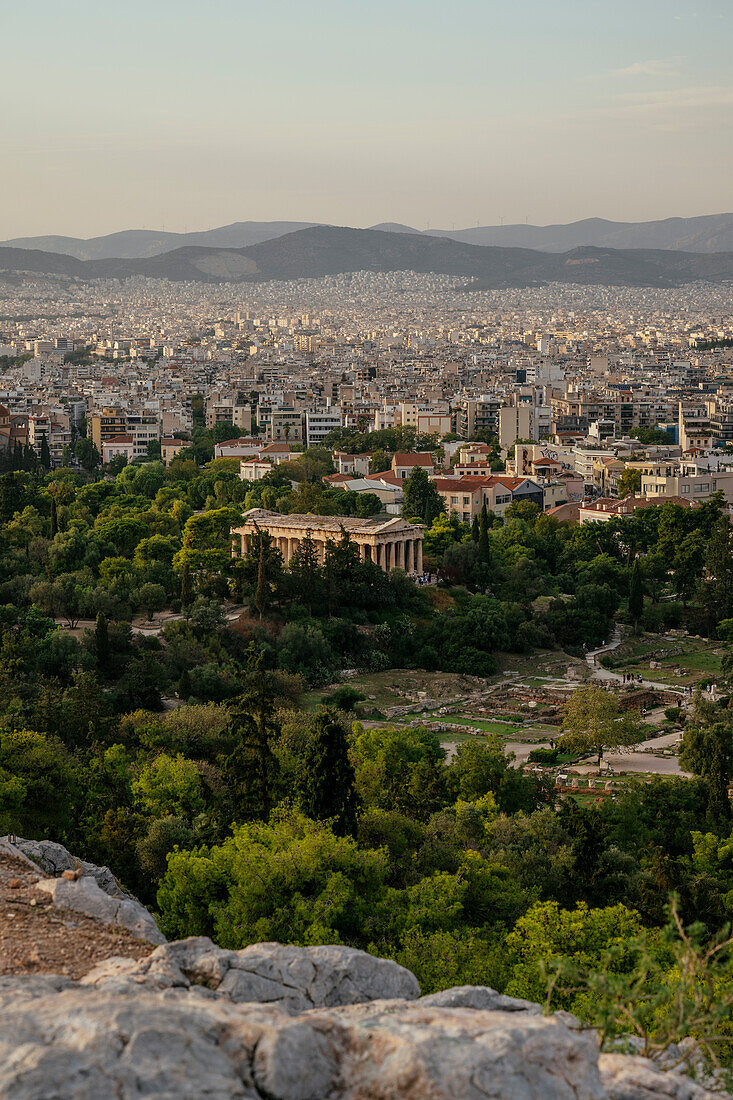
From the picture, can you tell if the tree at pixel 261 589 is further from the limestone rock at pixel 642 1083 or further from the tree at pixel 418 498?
the limestone rock at pixel 642 1083

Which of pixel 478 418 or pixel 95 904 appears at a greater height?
pixel 478 418

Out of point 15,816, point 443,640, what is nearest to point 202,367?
point 443,640

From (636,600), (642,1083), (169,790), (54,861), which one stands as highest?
(642,1083)

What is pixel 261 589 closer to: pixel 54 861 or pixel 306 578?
pixel 306 578

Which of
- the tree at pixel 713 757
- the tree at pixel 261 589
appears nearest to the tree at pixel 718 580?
the tree at pixel 261 589

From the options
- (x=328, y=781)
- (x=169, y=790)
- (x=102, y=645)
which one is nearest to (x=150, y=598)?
(x=102, y=645)

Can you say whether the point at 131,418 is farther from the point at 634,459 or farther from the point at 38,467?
the point at 634,459

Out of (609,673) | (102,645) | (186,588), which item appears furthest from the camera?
(609,673)

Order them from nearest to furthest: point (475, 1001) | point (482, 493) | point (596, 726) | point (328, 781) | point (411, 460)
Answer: point (475, 1001) < point (328, 781) < point (596, 726) < point (482, 493) < point (411, 460)
